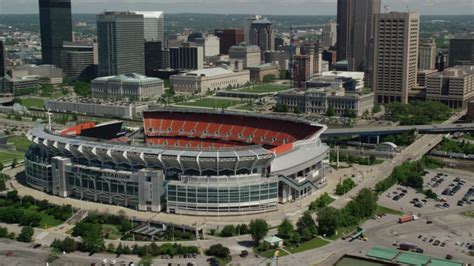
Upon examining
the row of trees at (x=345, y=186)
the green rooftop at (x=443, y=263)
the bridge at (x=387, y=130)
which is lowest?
the green rooftop at (x=443, y=263)

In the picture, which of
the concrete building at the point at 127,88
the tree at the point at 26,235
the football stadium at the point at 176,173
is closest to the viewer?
the tree at the point at 26,235

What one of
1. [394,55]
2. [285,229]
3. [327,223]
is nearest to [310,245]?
[285,229]

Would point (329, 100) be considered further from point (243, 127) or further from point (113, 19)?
point (113, 19)

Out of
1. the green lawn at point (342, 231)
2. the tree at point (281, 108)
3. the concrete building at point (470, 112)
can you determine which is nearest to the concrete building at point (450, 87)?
the concrete building at point (470, 112)

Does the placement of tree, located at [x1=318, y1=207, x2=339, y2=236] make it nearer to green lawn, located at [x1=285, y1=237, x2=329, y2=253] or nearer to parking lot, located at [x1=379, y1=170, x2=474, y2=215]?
green lawn, located at [x1=285, y1=237, x2=329, y2=253]

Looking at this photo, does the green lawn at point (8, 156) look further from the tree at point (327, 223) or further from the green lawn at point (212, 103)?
the green lawn at point (212, 103)

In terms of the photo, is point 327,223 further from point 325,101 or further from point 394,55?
point 394,55

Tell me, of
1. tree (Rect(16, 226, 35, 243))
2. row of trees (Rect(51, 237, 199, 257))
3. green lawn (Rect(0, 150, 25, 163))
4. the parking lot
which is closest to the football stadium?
the parking lot

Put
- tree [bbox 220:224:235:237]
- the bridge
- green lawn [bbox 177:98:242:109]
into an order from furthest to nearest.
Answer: green lawn [bbox 177:98:242:109] → the bridge → tree [bbox 220:224:235:237]
